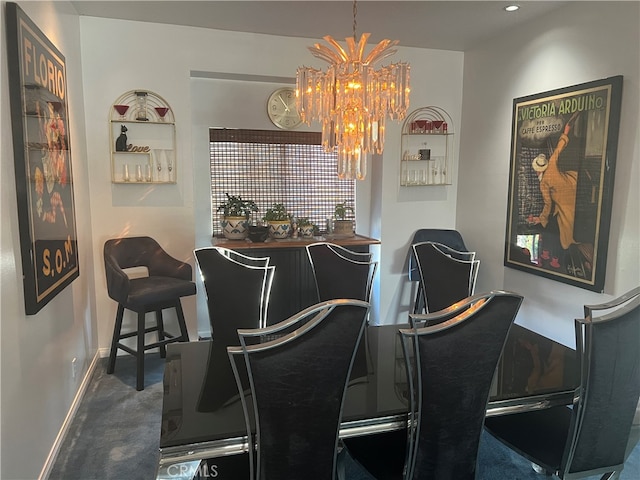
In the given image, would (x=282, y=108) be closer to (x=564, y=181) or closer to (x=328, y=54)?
(x=328, y=54)

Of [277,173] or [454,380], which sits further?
[277,173]

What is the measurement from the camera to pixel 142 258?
3.42 m

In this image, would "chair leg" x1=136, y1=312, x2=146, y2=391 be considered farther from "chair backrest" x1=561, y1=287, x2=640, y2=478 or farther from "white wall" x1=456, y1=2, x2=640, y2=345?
"white wall" x1=456, y1=2, x2=640, y2=345

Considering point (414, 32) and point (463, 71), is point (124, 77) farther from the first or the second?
point (463, 71)

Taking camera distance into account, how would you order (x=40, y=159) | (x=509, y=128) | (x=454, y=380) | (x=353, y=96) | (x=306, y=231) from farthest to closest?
(x=306, y=231) → (x=509, y=128) → (x=353, y=96) → (x=40, y=159) → (x=454, y=380)

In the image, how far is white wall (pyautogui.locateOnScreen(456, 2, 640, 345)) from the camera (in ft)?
8.55

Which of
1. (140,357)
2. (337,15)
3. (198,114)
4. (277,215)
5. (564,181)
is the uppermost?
(337,15)

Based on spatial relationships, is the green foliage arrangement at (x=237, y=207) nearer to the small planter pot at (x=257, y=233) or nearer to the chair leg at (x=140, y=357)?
the small planter pot at (x=257, y=233)

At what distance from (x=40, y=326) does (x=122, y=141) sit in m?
1.76

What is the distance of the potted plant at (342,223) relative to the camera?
13.7 feet

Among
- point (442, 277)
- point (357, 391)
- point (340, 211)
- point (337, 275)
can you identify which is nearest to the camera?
point (357, 391)

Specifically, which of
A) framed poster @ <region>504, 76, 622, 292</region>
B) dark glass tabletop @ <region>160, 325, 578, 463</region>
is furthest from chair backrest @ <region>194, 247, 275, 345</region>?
framed poster @ <region>504, 76, 622, 292</region>

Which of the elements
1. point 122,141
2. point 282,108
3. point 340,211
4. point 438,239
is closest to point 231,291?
point 122,141

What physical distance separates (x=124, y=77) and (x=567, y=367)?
135 inches
